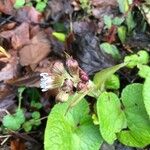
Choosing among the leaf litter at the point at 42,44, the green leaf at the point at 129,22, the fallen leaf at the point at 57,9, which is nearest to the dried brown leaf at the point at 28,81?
the leaf litter at the point at 42,44

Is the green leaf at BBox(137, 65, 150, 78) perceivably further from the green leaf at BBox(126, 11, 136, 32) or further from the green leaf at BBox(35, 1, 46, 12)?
the green leaf at BBox(35, 1, 46, 12)

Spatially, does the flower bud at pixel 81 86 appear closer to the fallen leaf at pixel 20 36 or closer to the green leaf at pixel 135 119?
the green leaf at pixel 135 119

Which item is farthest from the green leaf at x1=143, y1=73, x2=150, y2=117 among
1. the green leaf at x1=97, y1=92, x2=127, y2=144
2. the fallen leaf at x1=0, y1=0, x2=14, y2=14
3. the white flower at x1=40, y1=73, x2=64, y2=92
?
the fallen leaf at x1=0, y1=0, x2=14, y2=14

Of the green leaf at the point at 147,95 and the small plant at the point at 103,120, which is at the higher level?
the green leaf at the point at 147,95

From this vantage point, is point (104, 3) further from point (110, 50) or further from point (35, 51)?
point (35, 51)

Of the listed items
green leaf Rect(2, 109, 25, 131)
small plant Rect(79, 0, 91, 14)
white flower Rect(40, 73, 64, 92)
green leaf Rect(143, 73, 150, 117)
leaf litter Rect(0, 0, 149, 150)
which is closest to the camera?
white flower Rect(40, 73, 64, 92)

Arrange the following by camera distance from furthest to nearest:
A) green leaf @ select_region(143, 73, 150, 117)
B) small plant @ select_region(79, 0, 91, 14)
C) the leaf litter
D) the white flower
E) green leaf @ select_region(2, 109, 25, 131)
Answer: small plant @ select_region(79, 0, 91, 14)
the leaf litter
green leaf @ select_region(2, 109, 25, 131)
green leaf @ select_region(143, 73, 150, 117)
the white flower
